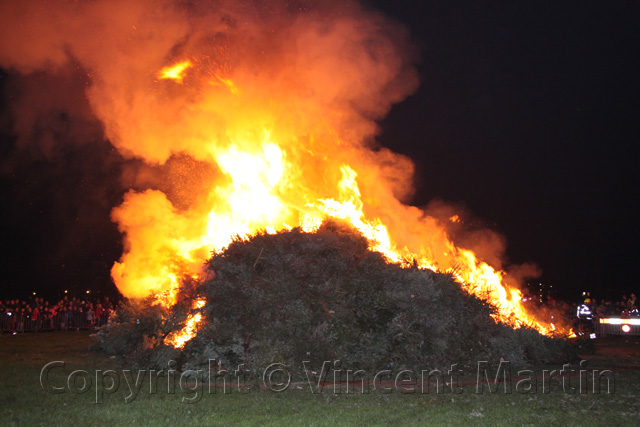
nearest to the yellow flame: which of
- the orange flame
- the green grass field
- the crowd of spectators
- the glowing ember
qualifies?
the orange flame

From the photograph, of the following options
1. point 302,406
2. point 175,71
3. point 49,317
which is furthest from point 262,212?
point 49,317

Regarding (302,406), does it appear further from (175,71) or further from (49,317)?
(49,317)

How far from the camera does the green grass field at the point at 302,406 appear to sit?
6.88 m

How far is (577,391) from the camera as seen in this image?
348 inches

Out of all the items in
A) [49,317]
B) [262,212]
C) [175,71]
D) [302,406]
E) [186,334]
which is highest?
[175,71]

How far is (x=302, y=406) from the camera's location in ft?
25.6

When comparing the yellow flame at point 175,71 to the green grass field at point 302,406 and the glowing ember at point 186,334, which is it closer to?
the glowing ember at point 186,334

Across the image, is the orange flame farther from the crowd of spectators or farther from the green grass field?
the crowd of spectators

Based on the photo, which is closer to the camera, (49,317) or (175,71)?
(175,71)

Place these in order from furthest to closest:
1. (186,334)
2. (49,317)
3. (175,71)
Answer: (49,317)
(175,71)
(186,334)

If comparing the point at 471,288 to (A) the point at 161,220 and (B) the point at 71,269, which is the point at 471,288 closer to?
(A) the point at 161,220

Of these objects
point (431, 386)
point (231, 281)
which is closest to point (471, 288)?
point (431, 386)

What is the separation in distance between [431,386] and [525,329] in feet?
15.3

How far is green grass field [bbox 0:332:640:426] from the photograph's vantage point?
6.88 m
